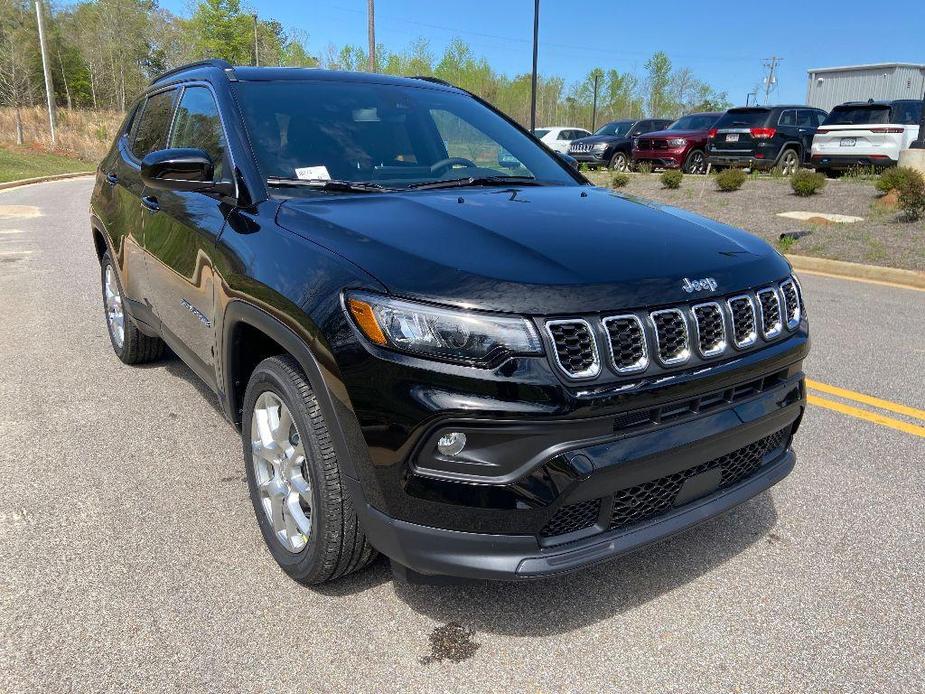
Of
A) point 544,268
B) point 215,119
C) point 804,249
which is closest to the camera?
point 544,268

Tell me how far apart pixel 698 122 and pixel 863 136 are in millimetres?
5501

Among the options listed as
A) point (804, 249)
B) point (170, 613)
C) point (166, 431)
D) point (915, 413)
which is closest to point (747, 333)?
point (170, 613)

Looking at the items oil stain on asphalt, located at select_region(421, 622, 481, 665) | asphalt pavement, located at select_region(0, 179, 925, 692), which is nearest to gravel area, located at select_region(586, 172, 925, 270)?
asphalt pavement, located at select_region(0, 179, 925, 692)

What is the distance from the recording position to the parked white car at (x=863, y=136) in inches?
627

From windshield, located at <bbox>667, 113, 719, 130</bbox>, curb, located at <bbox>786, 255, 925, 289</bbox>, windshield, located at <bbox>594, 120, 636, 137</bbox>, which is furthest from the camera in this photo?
windshield, located at <bbox>594, 120, 636, 137</bbox>

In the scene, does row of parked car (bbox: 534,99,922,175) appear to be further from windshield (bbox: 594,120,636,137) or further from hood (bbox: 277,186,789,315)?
hood (bbox: 277,186,789,315)

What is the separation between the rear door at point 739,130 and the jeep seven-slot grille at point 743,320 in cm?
1698

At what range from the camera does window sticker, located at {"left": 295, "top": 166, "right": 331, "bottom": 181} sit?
295cm

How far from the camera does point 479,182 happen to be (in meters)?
3.25

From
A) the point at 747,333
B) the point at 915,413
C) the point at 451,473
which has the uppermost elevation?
the point at 747,333

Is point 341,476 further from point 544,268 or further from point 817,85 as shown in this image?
point 817,85

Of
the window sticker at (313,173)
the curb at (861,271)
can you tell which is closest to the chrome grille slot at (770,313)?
the window sticker at (313,173)

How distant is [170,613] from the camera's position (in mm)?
2480

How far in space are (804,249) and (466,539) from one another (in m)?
9.75
